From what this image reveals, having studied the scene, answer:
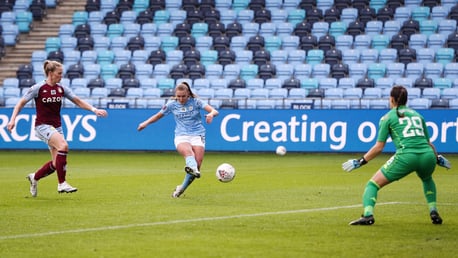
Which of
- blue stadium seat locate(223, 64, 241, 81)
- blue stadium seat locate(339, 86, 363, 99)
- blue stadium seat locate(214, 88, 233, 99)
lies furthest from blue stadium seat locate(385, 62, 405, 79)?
blue stadium seat locate(214, 88, 233, 99)

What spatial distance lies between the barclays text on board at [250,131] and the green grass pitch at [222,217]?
615 centimetres

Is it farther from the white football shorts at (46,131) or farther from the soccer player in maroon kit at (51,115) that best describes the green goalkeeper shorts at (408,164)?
the white football shorts at (46,131)

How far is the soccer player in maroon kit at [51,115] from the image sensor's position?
15.5 metres

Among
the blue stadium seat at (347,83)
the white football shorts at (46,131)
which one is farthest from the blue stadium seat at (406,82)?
the white football shorts at (46,131)

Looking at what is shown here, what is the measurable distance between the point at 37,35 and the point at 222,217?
96.9 ft

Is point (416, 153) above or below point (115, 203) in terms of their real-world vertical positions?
above

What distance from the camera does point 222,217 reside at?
41.1ft

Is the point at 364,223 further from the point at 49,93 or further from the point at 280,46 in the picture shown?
the point at 280,46

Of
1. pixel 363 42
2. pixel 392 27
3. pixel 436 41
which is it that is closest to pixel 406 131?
pixel 436 41

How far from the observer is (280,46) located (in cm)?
3591

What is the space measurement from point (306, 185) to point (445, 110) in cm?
1092

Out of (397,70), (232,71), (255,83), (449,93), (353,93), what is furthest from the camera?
(232,71)

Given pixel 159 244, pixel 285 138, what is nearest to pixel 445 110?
pixel 285 138

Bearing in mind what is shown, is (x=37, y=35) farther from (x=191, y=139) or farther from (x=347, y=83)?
(x=191, y=139)
